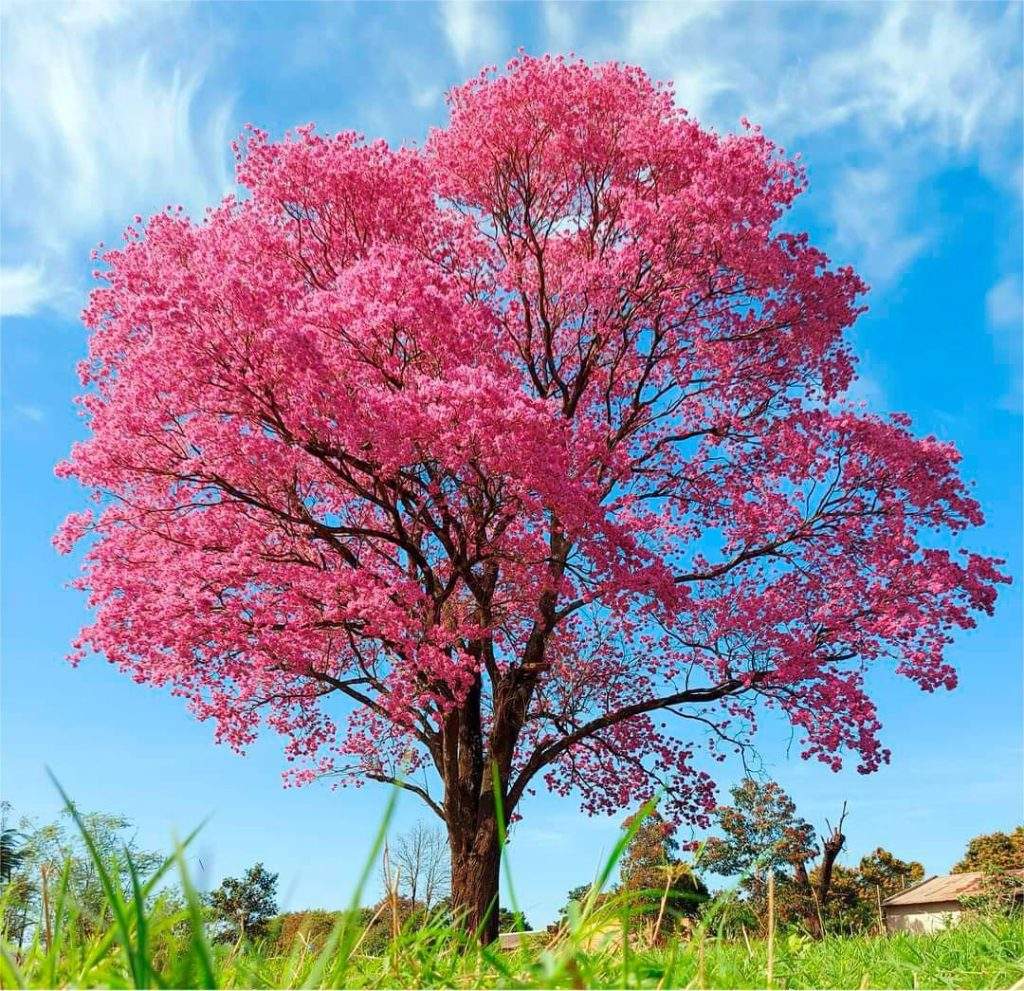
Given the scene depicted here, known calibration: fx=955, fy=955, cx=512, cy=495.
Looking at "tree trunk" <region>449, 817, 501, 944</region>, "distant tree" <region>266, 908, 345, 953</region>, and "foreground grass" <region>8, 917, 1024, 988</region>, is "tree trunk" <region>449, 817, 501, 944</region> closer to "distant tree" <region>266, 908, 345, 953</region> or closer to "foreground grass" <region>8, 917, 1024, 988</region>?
"distant tree" <region>266, 908, 345, 953</region>

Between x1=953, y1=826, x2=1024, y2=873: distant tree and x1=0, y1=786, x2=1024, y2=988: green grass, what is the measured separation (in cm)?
4274

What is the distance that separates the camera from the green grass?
1.34m

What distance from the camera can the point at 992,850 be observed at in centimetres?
4150

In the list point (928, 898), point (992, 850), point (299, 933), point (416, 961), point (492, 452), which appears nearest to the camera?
point (299, 933)

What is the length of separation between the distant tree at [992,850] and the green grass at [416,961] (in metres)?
42.7

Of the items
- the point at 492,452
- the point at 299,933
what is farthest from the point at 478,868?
the point at 299,933

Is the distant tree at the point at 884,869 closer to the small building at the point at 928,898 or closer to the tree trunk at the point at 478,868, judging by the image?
the small building at the point at 928,898

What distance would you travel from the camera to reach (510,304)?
14031mm

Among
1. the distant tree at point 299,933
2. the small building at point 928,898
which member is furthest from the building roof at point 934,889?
the distant tree at point 299,933

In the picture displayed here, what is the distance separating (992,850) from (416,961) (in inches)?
1845

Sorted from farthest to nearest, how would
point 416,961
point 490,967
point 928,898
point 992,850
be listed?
point 992,850
point 928,898
point 490,967
point 416,961

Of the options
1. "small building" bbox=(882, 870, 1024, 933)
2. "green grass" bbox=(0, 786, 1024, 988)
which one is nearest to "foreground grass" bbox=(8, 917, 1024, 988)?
"green grass" bbox=(0, 786, 1024, 988)

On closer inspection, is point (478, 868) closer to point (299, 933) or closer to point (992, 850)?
point (299, 933)

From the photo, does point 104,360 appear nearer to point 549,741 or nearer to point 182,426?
point 182,426
